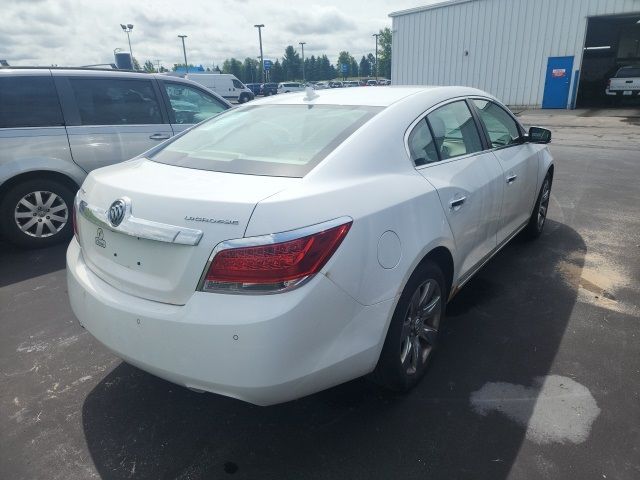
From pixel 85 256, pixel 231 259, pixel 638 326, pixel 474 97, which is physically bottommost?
pixel 638 326

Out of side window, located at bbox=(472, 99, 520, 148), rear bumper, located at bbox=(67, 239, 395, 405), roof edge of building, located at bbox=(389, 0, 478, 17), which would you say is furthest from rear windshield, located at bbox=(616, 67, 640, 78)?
rear bumper, located at bbox=(67, 239, 395, 405)

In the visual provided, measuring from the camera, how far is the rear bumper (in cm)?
178

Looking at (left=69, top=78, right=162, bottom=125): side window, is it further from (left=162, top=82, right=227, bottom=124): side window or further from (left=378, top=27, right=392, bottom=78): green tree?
(left=378, top=27, right=392, bottom=78): green tree

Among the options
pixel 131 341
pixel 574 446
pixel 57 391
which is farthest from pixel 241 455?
pixel 574 446

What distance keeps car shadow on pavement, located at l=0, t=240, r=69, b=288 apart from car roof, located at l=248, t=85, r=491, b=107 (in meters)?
2.72

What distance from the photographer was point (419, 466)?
6.92ft

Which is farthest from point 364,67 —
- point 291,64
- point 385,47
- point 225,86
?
point 225,86

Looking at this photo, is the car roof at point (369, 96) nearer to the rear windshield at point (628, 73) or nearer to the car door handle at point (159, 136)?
the car door handle at point (159, 136)

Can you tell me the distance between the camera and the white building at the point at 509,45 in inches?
893

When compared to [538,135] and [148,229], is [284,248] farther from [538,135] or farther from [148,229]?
[538,135]

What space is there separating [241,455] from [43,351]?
1.73 metres

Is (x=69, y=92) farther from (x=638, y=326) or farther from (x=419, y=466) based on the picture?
(x=638, y=326)

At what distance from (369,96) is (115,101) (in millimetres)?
3636

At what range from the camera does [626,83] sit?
76.4 feet
